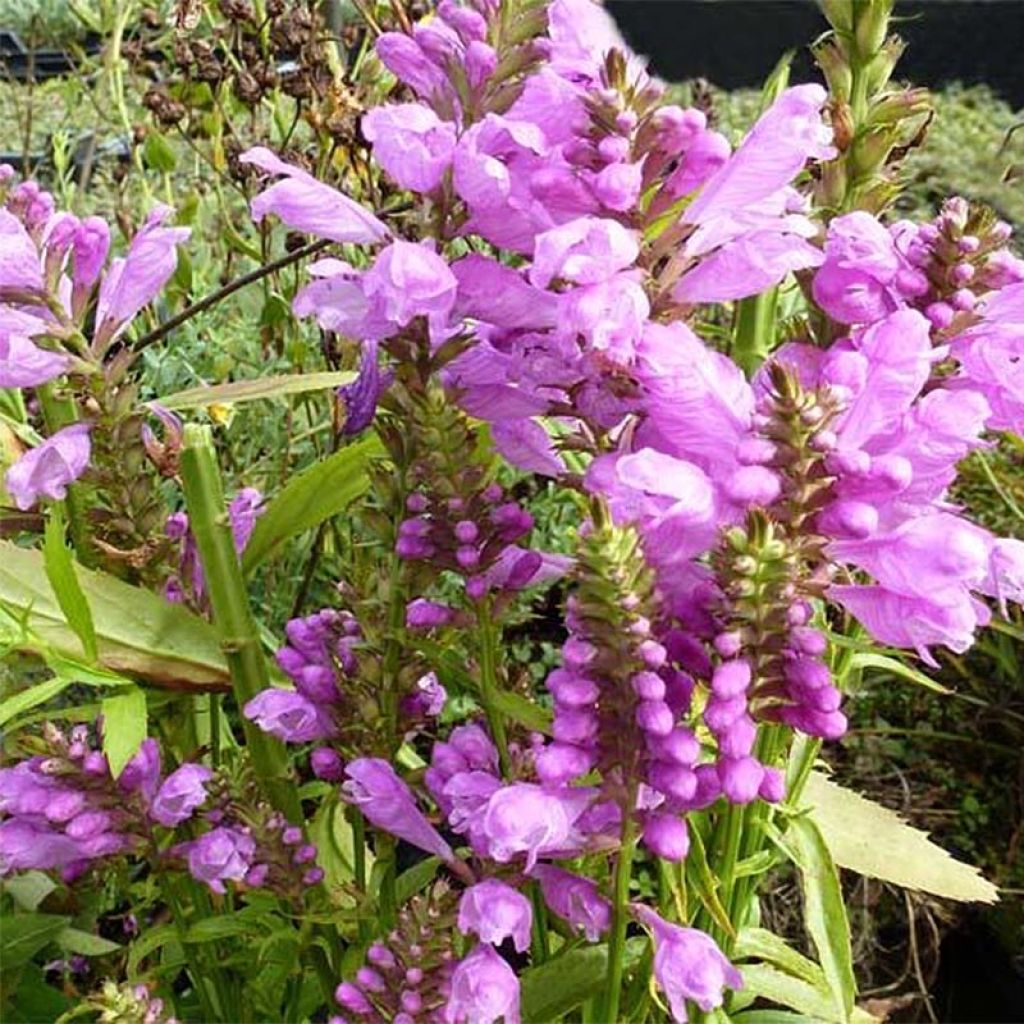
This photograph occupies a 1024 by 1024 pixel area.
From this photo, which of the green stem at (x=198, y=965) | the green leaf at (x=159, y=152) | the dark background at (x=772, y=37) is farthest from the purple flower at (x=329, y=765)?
the dark background at (x=772, y=37)

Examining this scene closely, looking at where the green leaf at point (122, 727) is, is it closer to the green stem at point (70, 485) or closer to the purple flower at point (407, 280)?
the green stem at point (70, 485)

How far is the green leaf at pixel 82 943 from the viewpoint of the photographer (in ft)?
2.71

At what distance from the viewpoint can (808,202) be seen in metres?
0.54

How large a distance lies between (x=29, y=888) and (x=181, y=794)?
11.4 inches

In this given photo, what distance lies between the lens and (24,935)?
82 centimetres

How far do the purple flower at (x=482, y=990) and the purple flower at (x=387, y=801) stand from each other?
5cm

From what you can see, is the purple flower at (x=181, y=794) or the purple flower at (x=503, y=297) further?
the purple flower at (x=181, y=794)

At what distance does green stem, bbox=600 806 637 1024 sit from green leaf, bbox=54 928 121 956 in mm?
359

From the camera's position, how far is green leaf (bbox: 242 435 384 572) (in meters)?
0.61

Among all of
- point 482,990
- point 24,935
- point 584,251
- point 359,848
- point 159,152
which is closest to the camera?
point 584,251

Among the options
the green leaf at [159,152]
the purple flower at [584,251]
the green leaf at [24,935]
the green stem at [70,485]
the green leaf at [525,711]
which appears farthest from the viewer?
the green leaf at [159,152]

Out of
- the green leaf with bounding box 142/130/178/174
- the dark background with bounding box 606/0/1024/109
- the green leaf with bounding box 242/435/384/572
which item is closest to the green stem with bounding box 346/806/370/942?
the green leaf with bounding box 242/435/384/572

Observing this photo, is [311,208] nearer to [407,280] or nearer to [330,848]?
[407,280]

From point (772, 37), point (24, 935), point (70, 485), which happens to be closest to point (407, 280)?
point (70, 485)
